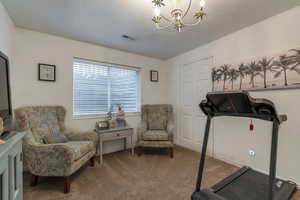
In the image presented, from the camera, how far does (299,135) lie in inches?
78.0

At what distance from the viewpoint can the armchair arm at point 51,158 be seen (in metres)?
1.90

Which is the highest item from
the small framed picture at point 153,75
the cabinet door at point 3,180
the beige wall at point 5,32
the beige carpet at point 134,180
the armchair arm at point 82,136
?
the beige wall at point 5,32

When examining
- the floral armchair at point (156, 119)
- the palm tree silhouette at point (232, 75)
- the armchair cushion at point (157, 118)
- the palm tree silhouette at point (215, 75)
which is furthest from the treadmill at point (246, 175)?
the armchair cushion at point (157, 118)

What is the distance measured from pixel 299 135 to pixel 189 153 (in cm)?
190

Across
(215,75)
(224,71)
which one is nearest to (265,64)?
(224,71)

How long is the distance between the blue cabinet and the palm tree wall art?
2.99 m

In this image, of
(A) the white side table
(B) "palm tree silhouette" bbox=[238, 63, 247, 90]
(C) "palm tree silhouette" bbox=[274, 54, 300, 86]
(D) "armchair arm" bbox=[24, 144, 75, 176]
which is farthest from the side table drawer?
(C) "palm tree silhouette" bbox=[274, 54, 300, 86]

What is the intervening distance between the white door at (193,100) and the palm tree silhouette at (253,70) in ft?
2.54

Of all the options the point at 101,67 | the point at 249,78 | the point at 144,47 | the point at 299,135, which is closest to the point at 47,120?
the point at 101,67

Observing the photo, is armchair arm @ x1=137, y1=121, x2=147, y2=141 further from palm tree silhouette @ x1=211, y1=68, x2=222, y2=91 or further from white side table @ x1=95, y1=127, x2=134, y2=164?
palm tree silhouette @ x1=211, y1=68, x2=222, y2=91

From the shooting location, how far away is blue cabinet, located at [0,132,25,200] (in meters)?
0.93

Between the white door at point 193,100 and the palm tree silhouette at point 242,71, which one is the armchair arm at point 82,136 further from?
the palm tree silhouette at point 242,71

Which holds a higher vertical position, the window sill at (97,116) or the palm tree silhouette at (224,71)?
the palm tree silhouette at (224,71)

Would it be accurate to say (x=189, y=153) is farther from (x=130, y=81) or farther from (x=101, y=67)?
(x=101, y=67)
